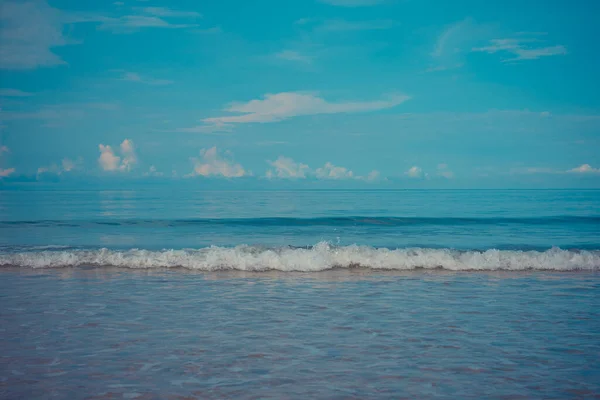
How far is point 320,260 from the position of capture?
14.0m

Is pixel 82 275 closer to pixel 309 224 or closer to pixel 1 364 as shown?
pixel 1 364

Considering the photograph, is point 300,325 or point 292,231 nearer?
point 300,325

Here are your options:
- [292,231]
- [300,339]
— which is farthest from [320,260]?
[292,231]

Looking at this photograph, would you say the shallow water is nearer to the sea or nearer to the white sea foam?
the sea

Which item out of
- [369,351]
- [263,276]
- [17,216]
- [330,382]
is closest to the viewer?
[330,382]

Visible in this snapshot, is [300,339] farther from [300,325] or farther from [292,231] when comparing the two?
[292,231]

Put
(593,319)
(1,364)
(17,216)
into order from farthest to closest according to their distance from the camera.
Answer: (17,216), (593,319), (1,364)

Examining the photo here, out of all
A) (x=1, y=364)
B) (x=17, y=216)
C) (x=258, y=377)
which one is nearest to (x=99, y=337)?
(x=1, y=364)

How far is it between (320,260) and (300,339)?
7024 mm

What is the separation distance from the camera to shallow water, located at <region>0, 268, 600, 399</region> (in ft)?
17.4

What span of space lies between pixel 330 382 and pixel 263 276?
24.6 feet

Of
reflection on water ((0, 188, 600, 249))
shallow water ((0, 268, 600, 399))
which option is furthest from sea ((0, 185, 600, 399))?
reflection on water ((0, 188, 600, 249))

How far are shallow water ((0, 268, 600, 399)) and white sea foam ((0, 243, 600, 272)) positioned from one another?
7.42 ft

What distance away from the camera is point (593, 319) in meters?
8.12
